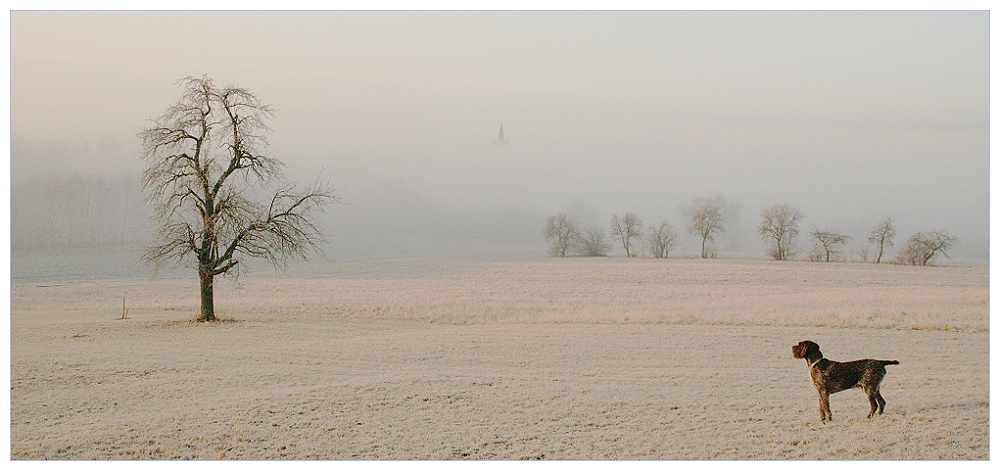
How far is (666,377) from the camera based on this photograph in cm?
1356

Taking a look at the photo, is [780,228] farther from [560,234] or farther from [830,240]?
[560,234]

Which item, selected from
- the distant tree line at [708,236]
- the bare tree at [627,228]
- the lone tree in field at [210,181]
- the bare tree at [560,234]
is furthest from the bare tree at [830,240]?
the lone tree in field at [210,181]

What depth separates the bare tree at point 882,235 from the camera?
45219 millimetres

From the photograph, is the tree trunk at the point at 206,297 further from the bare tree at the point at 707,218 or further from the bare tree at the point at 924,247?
the bare tree at the point at 924,247

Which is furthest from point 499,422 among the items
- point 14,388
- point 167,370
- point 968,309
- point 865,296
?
point 865,296

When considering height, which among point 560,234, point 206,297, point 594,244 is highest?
point 560,234

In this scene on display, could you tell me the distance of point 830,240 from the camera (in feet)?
151

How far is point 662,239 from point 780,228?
826cm

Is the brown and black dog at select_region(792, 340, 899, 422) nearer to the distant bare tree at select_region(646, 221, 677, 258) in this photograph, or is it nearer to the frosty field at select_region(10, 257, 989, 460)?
the frosty field at select_region(10, 257, 989, 460)

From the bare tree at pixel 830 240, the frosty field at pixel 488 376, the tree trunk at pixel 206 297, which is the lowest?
the frosty field at pixel 488 376

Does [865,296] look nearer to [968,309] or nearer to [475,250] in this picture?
[968,309]

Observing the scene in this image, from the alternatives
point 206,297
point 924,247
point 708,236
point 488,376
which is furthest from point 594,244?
point 488,376

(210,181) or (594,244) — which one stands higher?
(210,181)

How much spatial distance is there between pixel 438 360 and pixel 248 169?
10093 millimetres
